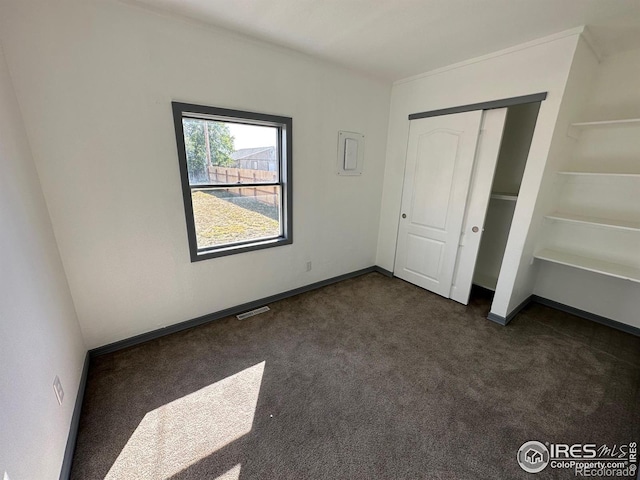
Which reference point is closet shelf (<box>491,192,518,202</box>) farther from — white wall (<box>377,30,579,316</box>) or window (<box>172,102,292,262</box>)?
window (<box>172,102,292,262</box>)

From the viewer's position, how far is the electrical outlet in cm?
132

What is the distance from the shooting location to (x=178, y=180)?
208 cm

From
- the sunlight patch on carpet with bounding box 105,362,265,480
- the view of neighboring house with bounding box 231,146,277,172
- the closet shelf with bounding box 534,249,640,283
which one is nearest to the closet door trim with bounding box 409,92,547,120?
the closet shelf with bounding box 534,249,640,283

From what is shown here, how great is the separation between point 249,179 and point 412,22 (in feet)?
5.76

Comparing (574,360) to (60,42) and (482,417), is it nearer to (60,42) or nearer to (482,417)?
(482,417)

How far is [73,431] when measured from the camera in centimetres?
142

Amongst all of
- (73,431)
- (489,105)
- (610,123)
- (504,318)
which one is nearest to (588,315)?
(504,318)

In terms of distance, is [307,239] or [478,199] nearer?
[478,199]

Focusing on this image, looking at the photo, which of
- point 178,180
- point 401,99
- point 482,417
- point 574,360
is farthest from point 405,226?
point 178,180

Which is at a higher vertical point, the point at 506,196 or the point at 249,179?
Answer: the point at 249,179

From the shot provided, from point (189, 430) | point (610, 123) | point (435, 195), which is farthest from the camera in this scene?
point (435, 195)

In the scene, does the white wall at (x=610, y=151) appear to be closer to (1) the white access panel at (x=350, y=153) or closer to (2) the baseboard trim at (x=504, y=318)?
(2) the baseboard trim at (x=504, y=318)

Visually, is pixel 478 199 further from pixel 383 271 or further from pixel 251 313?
pixel 251 313
